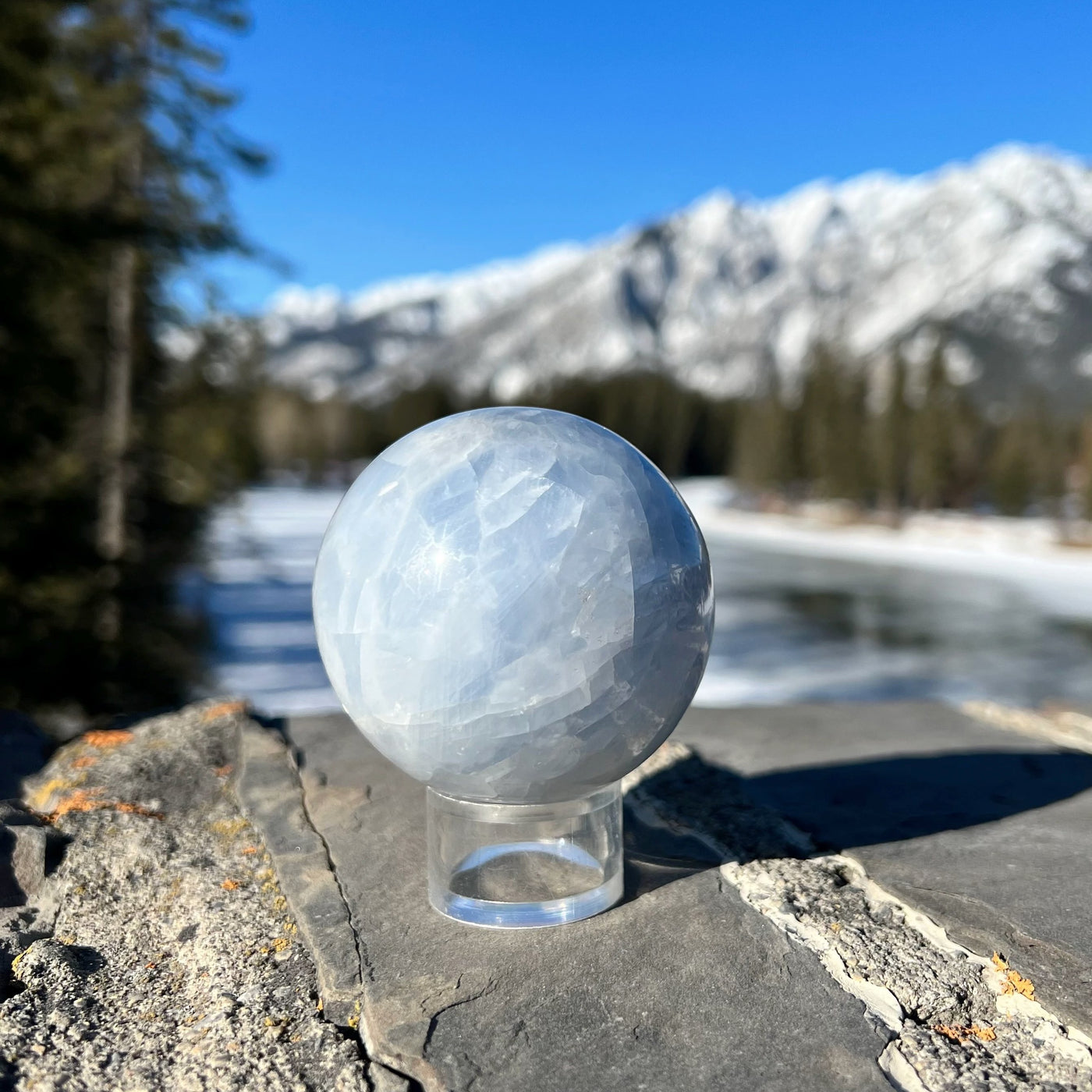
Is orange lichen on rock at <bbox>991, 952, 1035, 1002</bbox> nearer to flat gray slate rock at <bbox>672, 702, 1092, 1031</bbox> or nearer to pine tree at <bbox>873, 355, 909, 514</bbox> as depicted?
flat gray slate rock at <bbox>672, 702, 1092, 1031</bbox>

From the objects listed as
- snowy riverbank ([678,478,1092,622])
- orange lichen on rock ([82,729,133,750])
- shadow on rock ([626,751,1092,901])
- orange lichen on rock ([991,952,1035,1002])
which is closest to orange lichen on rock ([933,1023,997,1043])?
orange lichen on rock ([991,952,1035,1002])

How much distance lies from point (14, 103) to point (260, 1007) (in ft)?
33.4

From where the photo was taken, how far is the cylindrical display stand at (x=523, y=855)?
313cm

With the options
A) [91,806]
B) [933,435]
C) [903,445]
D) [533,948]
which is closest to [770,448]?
[903,445]

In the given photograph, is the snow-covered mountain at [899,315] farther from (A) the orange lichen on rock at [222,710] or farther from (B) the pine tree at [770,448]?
(A) the orange lichen on rock at [222,710]

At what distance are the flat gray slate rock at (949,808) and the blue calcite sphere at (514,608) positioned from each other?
1.20 m

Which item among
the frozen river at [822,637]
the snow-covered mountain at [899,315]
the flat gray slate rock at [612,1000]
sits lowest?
the frozen river at [822,637]

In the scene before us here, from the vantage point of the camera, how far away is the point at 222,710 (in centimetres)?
520

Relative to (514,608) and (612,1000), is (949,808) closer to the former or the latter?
(612,1000)

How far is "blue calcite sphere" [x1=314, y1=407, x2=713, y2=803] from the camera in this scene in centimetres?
279

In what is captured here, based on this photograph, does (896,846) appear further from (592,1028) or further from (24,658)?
(24,658)

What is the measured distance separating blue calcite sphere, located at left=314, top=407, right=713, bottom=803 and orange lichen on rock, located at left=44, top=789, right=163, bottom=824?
142 centimetres

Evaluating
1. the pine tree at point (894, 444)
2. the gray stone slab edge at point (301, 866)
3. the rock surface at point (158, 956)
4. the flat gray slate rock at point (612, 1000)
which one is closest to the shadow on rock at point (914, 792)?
the flat gray slate rock at point (612, 1000)

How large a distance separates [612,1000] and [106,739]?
3358 mm
